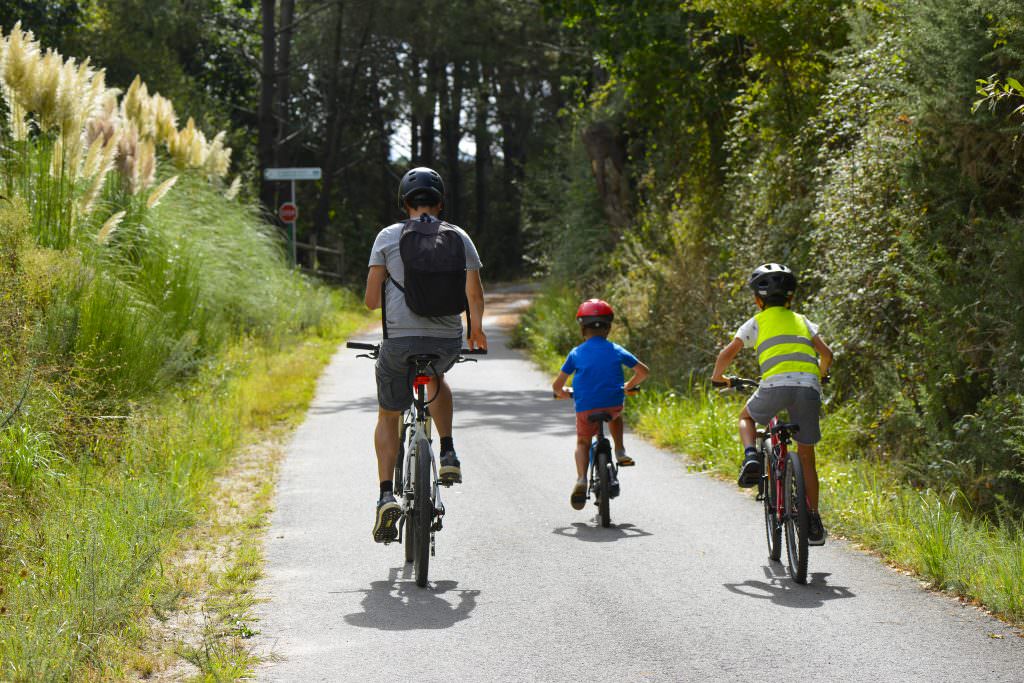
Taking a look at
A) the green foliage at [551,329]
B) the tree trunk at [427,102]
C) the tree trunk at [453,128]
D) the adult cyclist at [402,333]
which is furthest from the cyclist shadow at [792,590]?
the tree trunk at [453,128]

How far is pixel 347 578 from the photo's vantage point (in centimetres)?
651

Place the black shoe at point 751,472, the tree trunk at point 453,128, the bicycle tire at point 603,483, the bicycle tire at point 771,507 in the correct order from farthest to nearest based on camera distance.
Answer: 1. the tree trunk at point 453,128
2. the bicycle tire at point 603,483
3. the black shoe at point 751,472
4. the bicycle tire at point 771,507

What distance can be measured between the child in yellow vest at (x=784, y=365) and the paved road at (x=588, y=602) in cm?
A: 62

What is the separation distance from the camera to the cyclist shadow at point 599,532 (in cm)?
764

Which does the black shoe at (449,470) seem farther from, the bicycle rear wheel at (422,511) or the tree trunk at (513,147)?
the tree trunk at (513,147)

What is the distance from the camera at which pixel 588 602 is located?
605 centimetres

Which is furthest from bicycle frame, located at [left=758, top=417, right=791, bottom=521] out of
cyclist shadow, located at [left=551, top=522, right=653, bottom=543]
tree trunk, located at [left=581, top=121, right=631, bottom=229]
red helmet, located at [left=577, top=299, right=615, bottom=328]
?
tree trunk, located at [left=581, top=121, right=631, bottom=229]

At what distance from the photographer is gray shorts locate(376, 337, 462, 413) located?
6454 millimetres

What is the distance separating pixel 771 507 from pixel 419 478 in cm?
204

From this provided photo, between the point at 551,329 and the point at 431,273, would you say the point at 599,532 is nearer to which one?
the point at 431,273

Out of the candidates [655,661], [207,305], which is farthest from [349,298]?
[655,661]

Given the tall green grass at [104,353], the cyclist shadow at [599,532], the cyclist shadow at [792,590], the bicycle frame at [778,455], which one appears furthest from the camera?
the cyclist shadow at [599,532]

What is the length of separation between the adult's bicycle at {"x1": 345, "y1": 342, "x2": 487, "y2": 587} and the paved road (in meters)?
0.20

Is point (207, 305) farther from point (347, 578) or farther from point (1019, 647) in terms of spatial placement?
point (1019, 647)
